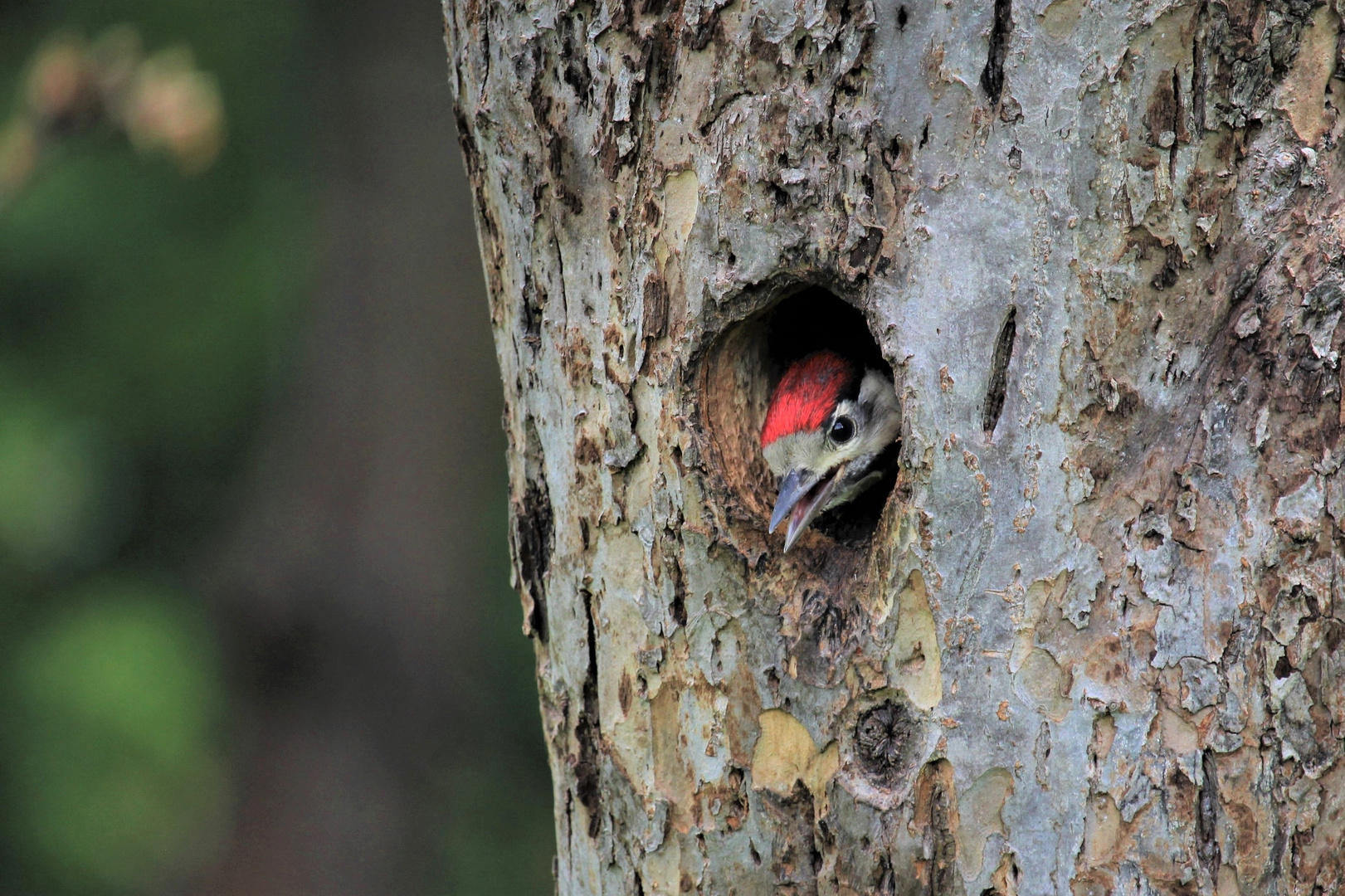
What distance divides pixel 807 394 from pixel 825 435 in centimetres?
9

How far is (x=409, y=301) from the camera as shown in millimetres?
6570

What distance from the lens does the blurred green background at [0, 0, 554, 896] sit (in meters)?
5.75

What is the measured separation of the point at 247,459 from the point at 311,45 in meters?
2.32

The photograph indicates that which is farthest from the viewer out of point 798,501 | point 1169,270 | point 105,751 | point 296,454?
point 296,454

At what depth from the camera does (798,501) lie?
2250 mm

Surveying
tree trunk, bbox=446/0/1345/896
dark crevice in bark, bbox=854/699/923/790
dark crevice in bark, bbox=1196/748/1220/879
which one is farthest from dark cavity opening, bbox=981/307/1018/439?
dark crevice in bark, bbox=1196/748/1220/879

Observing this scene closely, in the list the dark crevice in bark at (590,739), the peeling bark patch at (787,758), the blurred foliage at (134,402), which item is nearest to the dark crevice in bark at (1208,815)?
the peeling bark patch at (787,758)

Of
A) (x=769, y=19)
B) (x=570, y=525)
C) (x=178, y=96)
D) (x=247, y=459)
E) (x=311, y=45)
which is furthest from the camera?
(x=247, y=459)

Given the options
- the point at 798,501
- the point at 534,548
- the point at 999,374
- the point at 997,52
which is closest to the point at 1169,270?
the point at 999,374

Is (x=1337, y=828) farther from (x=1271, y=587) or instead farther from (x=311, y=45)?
(x=311, y=45)

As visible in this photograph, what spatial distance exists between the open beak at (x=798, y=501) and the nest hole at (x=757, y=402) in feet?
0.12

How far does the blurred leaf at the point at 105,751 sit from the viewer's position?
5.24 meters

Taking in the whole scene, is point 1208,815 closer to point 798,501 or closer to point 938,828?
point 938,828

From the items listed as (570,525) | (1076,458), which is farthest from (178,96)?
(1076,458)
